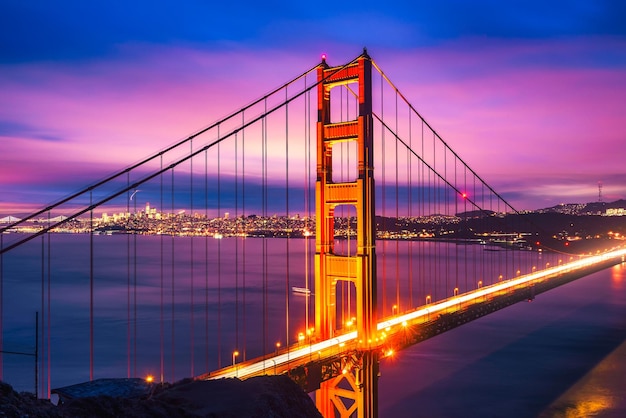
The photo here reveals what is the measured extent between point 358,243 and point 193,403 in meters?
10.5

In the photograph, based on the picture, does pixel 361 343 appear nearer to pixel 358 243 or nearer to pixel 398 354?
pixel 358 243

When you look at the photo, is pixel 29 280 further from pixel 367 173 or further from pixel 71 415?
pixel 71 415

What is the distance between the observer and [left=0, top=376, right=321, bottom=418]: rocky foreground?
8.49m

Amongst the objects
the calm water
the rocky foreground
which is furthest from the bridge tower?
the rocky foreground

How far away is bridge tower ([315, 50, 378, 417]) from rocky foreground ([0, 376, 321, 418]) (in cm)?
731

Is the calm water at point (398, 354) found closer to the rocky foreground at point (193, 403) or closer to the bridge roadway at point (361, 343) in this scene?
the bridge roadway at point (361, 343)

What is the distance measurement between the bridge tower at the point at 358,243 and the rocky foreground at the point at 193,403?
731 cm

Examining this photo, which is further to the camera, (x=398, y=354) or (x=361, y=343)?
(x=398, y=354)

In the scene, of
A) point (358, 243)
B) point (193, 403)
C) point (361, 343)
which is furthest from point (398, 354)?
point (193, 403)

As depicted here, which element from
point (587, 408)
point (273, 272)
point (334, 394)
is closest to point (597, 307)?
point (587, 408)

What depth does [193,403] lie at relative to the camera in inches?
435

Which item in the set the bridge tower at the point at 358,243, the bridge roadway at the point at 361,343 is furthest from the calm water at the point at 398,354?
the bridge tower at the point at 358,243

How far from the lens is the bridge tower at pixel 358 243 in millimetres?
19984

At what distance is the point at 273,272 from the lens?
9819 centimetres
